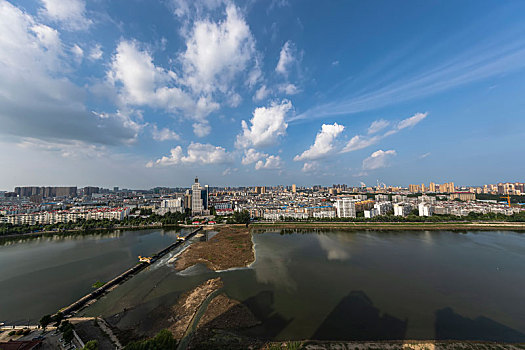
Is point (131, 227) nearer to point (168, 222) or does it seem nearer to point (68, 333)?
point (168, 222)

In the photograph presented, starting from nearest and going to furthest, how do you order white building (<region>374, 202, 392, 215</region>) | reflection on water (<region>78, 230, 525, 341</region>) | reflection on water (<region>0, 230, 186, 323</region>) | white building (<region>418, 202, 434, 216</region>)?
reflection on water (<region>78, 230, 525, 341</region>), reflection on water (<region>0, 230, 186, 323</region>), white building (<region>418, 202, 434, 216</region>), white building (<region>374, 202, 392, 215</region>)

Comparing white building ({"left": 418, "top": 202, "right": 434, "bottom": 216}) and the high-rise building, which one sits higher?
the high-rise building

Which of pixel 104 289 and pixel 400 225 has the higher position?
pixel 104 289

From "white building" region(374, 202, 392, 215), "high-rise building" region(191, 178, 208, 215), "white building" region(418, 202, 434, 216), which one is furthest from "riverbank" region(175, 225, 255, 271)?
"white building" region(418, 202, 434, 216)

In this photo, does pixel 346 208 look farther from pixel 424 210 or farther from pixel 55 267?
pixel 55 267

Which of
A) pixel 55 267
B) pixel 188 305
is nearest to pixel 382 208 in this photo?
pixel 188 305

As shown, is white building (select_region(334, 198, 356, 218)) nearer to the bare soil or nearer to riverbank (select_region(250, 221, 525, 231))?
riverbank (select_region(250, 221, 525, 231))

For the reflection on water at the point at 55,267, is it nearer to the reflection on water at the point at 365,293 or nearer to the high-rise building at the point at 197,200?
the reflection on water at the point at 365,293
